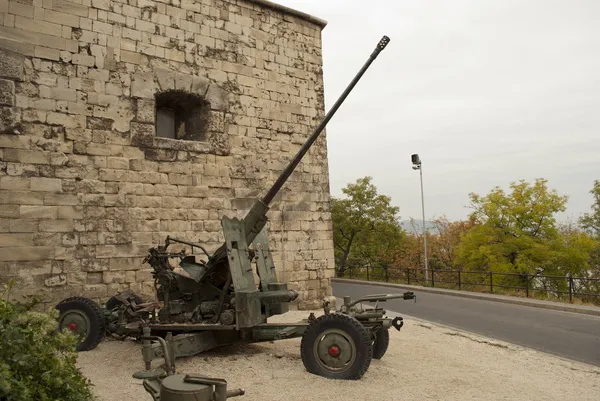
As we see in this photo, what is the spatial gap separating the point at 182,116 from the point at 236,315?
5276 millimetres

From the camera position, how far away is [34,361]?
2355mm

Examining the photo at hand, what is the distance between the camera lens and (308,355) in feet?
15.6

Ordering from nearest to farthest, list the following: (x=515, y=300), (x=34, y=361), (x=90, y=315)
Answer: (x=34, y=361), (x=90, y=315), (x=515, y=300)

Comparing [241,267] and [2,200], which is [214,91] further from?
[241,267]

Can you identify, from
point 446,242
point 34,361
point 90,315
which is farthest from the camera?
point 446,242

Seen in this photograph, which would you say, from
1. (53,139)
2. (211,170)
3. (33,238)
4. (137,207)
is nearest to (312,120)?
(211,170)

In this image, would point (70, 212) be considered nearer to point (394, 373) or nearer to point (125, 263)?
point (125, 263)

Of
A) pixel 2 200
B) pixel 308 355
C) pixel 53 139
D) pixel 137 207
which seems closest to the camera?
pixel 308 355

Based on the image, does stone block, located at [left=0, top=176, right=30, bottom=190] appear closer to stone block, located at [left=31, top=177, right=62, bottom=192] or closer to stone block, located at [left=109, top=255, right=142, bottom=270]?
stone block, located at [left=31, top=177, right=62, bottom=192]

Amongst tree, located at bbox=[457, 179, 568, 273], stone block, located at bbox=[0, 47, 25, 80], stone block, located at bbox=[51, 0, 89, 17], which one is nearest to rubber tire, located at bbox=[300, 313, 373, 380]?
stone block, located at bbox=[0, 47, 25, 80]

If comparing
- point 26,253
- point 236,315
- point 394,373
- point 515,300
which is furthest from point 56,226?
point 515,300

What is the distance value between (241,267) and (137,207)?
3.24 m

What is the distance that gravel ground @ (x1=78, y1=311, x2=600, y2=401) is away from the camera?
426 centimetres

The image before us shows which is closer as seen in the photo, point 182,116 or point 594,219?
point 182,116
